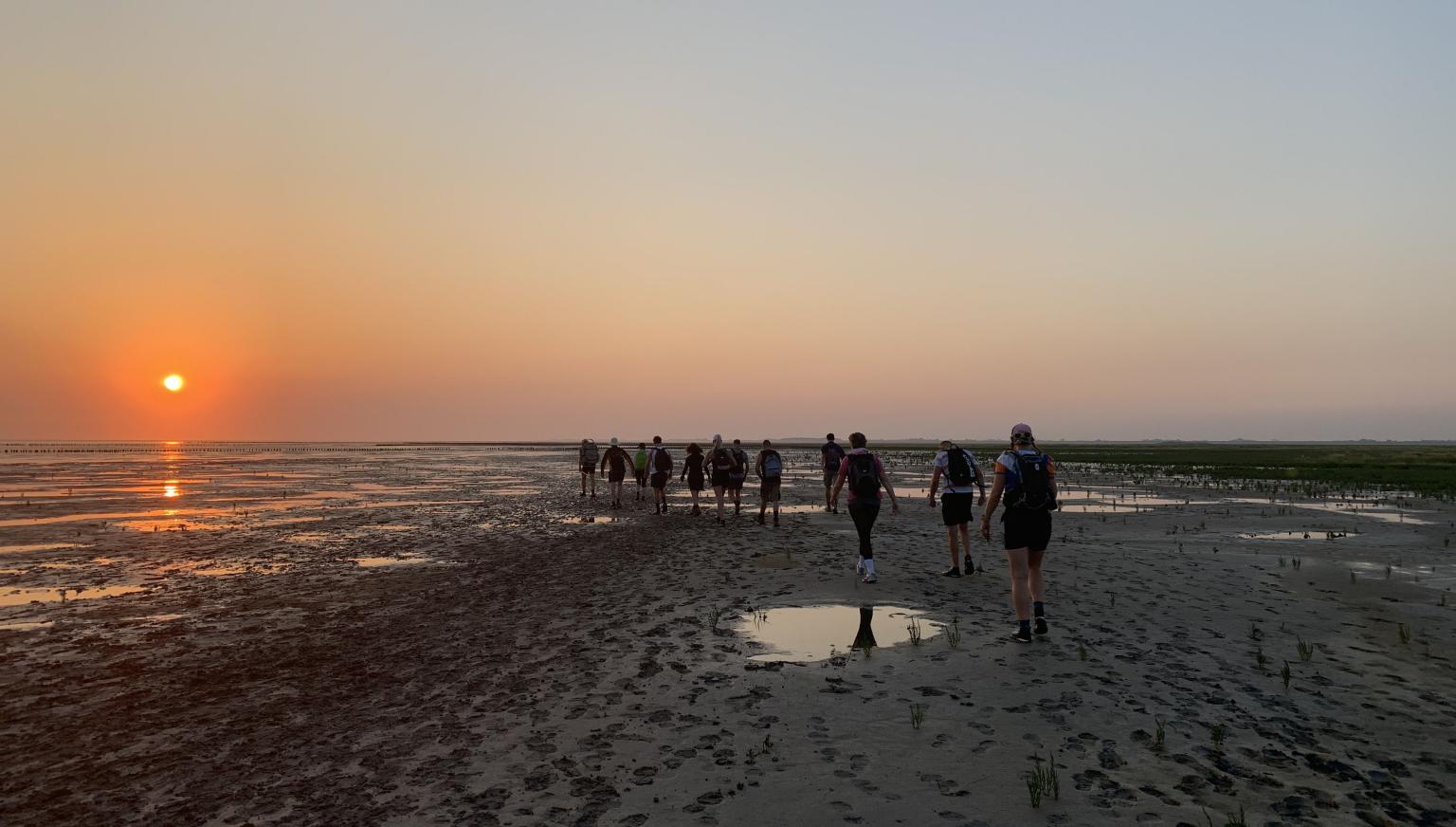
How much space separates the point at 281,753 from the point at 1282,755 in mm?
8759

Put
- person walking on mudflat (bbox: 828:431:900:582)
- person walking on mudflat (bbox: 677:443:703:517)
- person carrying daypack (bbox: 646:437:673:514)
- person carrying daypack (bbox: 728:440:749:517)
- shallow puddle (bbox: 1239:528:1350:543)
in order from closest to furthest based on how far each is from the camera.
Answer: person walking on mudflat (bbox: 828:431:900:582)
shallow puddle (bbox: 1239:528:1350:543)
person carrying daypack (bbox: 728:440:749:517)
person walking on mudflat (bbox: 677:443:703:517)
person carrying daypack (bbox: 646:437:673:514)

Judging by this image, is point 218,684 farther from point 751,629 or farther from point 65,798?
point 751,629

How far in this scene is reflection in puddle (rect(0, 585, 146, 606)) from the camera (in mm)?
12773

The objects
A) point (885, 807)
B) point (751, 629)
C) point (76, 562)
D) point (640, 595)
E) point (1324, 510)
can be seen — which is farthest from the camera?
point (1324, 510)

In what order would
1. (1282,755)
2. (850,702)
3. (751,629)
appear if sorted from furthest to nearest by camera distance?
(751,629)
(850,702)
(1282,755)

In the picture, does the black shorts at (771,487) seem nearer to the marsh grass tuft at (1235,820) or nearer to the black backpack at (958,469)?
the black backpack at (958,469)

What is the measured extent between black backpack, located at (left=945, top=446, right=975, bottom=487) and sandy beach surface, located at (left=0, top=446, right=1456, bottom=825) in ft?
6.70

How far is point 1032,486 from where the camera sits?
924 cm

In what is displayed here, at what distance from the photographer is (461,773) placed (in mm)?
5863

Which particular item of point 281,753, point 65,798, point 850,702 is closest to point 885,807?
point 850,702

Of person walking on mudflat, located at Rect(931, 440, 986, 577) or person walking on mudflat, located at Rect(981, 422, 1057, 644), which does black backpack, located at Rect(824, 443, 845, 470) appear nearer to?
person walking on mudflat, located at Rect(931, 440, 986, 577)

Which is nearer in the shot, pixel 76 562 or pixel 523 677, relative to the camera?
pixel 523 677

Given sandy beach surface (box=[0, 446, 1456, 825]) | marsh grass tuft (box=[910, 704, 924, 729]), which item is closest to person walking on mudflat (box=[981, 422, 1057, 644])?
sandy beach surface (box=[0, 446, 1456, 825])

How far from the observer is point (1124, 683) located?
7809mm
